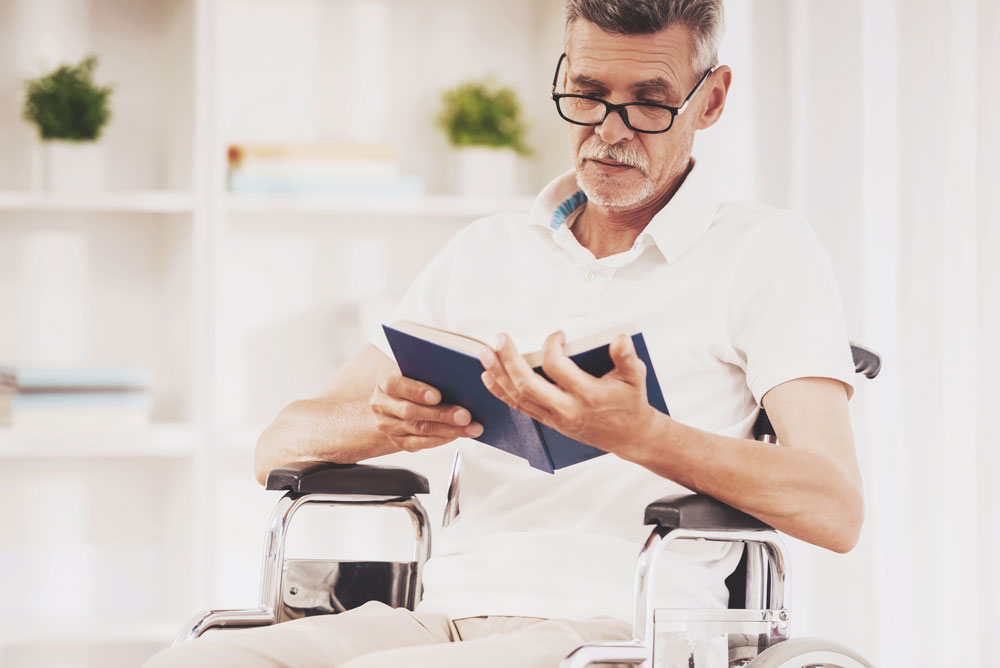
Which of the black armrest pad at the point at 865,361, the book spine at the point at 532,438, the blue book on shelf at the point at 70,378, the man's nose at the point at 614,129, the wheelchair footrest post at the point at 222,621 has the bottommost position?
the wheelchair footrest post at the point at 222,621

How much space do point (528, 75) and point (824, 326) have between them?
5.76 feet

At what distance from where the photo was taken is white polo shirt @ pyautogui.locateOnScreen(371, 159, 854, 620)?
1380mm

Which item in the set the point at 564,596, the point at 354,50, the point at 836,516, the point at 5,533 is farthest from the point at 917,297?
the point at 5,533

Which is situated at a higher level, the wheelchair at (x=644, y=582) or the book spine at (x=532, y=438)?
the book spine at (x=532, y=438)

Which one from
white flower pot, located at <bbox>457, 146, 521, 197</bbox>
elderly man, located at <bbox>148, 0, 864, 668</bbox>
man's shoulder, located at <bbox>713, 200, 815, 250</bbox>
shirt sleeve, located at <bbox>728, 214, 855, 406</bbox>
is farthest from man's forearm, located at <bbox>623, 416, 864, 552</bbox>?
white flower pot, located at <bbox>457, 146, 521, 197</bbox>

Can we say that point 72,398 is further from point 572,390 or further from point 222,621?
point 572,390

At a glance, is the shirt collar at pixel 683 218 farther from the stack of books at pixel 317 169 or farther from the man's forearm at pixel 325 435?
the stack of books at pixel 317 169

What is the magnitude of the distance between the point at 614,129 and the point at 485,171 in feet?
4.18

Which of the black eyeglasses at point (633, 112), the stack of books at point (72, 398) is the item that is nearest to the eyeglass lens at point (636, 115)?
the black eyeglasses at point (633, 112)

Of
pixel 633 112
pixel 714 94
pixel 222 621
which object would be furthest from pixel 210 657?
pixel 714 94

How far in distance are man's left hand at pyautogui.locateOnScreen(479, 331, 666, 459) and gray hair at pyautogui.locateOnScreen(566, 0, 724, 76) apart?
22.7 inches

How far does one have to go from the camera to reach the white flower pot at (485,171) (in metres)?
2.77

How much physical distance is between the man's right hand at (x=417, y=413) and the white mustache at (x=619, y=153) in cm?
43

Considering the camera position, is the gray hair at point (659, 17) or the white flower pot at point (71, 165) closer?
the gray hair at point (659, 17)
